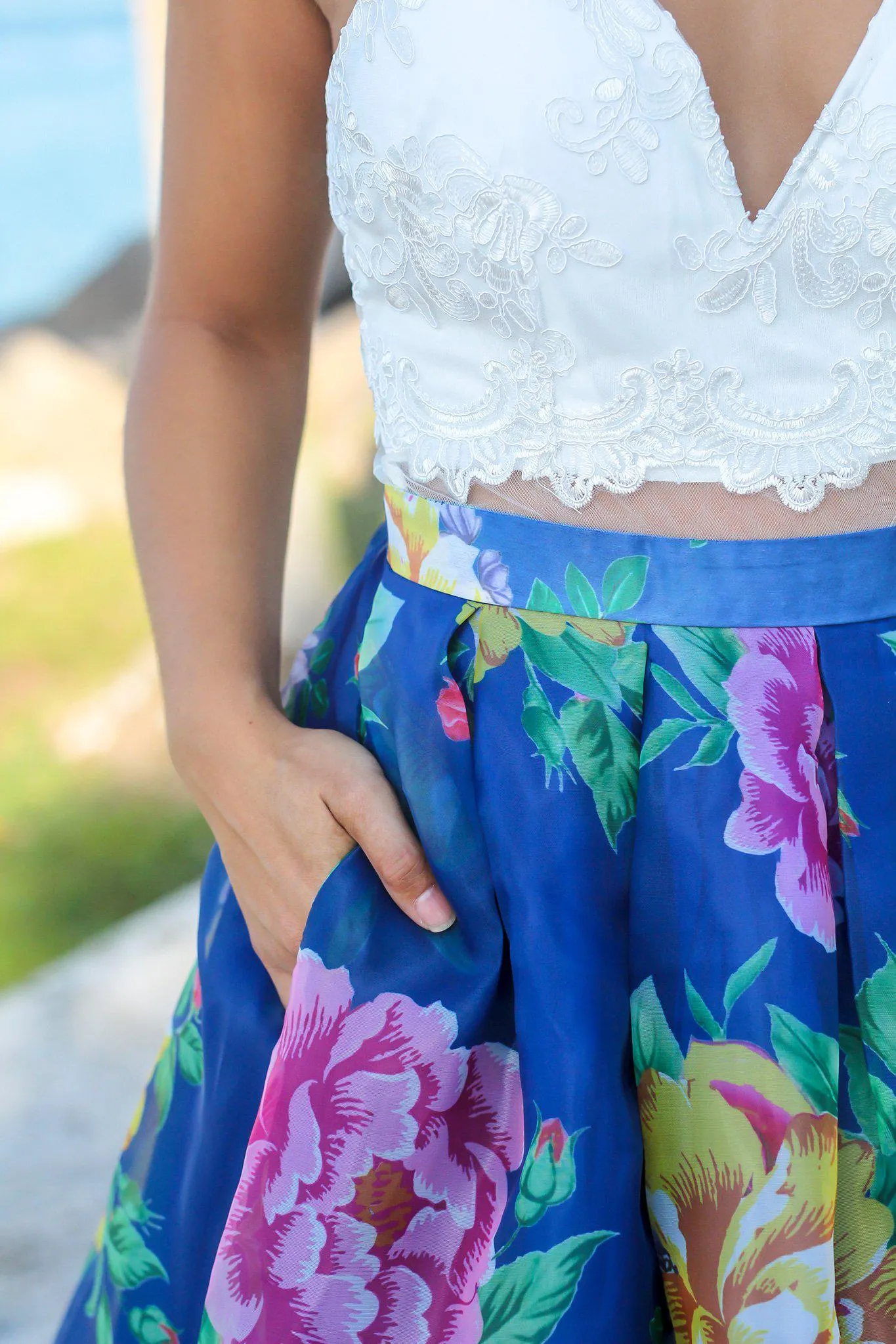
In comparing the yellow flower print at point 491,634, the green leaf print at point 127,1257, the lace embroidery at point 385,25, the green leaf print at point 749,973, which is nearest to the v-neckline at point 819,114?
the lace embroidery at point 385,25

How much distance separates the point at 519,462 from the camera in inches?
24.7

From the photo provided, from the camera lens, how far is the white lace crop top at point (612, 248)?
1.78 feet

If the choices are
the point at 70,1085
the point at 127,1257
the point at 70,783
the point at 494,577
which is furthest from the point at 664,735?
the point at 70,783

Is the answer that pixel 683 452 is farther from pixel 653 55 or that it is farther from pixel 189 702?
pixel 189 702

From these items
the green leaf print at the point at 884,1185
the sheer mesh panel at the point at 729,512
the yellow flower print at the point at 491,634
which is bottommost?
the green leaf print at the point at 884,1185

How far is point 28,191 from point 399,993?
4181 mm

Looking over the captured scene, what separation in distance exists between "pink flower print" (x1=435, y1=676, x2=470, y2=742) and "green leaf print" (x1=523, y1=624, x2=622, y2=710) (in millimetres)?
45

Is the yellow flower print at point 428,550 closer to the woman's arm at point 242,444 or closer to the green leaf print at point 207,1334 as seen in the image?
the woman's arm at point 242,444

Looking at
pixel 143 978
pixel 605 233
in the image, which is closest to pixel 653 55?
pixel 605 233

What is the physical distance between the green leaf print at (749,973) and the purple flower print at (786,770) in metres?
0.02

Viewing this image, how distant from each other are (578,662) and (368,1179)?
27 cm

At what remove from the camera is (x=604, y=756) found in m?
0.60

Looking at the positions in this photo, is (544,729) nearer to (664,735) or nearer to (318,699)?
(664,735)

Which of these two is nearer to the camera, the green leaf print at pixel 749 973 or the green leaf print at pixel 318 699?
the green leaf print at pixel 749 973
